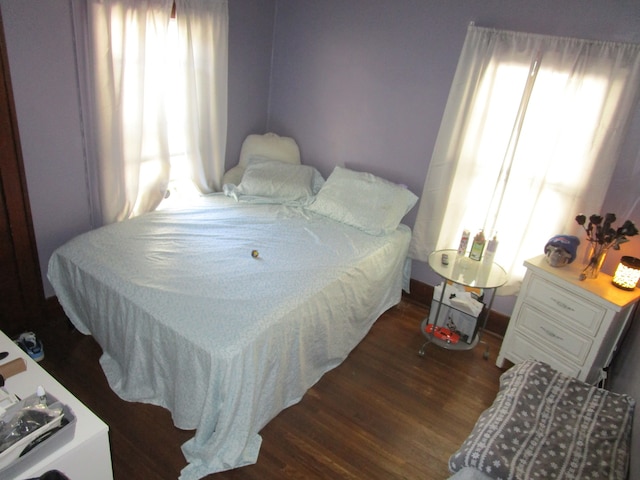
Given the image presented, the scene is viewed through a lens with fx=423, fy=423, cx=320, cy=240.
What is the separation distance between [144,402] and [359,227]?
1628 mm

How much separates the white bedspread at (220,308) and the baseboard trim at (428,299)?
57 cm

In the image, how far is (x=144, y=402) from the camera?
2039 millimetres

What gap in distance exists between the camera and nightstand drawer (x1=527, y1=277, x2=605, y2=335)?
215 cm

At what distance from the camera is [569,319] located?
2262 millimetres

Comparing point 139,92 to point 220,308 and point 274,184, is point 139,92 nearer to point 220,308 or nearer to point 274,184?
point 274,184

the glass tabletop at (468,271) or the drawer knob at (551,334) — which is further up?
the glass tabletop at (468,271)

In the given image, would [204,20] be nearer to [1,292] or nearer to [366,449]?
[1,292]

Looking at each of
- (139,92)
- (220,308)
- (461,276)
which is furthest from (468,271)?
(139,92)

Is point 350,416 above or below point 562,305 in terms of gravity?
below

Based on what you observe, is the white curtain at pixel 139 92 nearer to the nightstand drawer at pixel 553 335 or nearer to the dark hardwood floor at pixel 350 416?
the dark hardwood floor at pixel 350 416

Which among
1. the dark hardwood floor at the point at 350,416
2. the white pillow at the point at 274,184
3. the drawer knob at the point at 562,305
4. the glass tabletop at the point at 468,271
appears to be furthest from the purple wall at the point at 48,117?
the drawer knob at the point at 562,305

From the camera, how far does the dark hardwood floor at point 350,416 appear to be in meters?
1.87

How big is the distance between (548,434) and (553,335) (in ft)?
2.96

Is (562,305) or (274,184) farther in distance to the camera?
(274,184)
